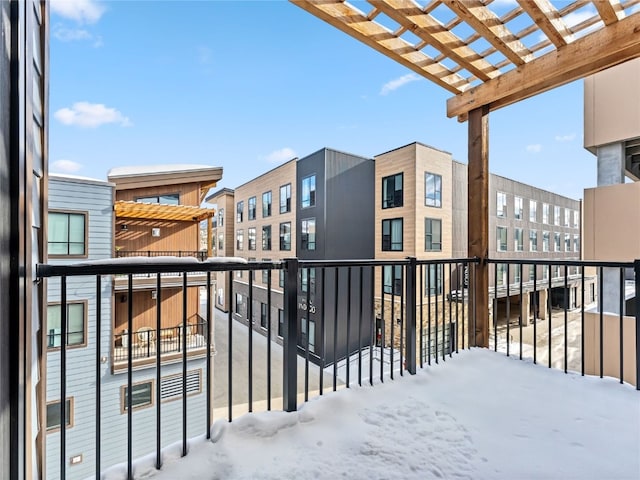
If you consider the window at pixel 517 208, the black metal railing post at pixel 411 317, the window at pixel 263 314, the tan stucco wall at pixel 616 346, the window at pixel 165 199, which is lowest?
the window at pixel 263 314

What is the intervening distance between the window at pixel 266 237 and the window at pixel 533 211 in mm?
10129

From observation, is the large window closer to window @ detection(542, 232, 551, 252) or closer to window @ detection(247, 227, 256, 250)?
window @ detection(542, 232, 551, 252)

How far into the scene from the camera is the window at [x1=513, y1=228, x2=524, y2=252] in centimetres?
1141

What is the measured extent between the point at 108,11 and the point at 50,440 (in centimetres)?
623

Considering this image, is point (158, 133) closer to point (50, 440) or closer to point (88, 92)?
point (88, 92)

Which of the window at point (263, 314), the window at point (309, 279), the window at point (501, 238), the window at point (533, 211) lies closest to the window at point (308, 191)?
the window at point (309, 279)

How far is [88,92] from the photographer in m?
6.41

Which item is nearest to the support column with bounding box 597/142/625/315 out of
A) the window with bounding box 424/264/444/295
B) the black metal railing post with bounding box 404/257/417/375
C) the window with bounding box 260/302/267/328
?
the window with bounding box 424/264/444/295

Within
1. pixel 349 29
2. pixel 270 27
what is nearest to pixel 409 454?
pixel 349 29

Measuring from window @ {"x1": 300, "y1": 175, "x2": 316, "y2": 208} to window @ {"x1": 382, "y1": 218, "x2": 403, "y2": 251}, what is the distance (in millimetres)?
2346

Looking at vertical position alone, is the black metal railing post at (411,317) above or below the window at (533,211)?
below

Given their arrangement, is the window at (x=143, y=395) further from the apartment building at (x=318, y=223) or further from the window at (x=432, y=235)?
the window at (x=432, y=235)

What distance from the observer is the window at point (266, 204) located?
1191 cm

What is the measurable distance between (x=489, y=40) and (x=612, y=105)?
3380 mm
